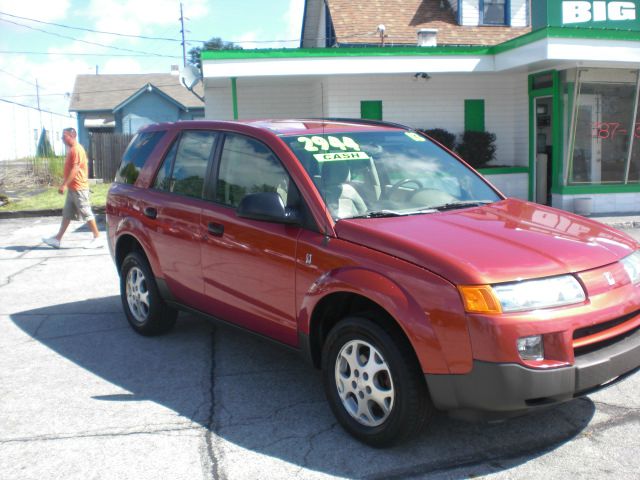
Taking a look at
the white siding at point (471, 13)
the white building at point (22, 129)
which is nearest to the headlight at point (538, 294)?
the white siding at point (471, 13)

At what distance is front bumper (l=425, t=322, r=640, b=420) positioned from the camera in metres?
3.23

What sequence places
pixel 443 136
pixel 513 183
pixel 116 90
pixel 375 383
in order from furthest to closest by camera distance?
pixel 116 90 → pixel 443 136 → pixel 513 183 → pixel 375 383

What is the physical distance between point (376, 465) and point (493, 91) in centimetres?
1485

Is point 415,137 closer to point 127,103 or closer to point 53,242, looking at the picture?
point 53,242

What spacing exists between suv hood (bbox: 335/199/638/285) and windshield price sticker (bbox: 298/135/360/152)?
725mm

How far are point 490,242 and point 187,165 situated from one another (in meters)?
2.71

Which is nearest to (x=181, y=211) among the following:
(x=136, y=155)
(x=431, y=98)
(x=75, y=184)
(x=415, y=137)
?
(x=136, y=155)

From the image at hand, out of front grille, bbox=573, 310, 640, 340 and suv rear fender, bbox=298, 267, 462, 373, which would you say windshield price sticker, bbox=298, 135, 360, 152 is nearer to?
suv rear fender, bbox=298, 267, 462, 373

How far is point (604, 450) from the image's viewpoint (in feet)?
12.2

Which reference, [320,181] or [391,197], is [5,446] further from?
[391,197]

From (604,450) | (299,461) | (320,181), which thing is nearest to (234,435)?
(299,461)

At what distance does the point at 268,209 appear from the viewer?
4.11 m

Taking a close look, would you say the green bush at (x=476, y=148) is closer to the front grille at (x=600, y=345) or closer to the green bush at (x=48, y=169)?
the green bush at (x=48, y=169)

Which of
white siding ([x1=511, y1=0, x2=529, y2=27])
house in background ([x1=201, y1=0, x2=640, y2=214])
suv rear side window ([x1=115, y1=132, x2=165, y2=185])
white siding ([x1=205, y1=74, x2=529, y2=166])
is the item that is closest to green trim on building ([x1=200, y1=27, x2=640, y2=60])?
house in background ([x1=201, y1=0, x2=640, y2=214])
